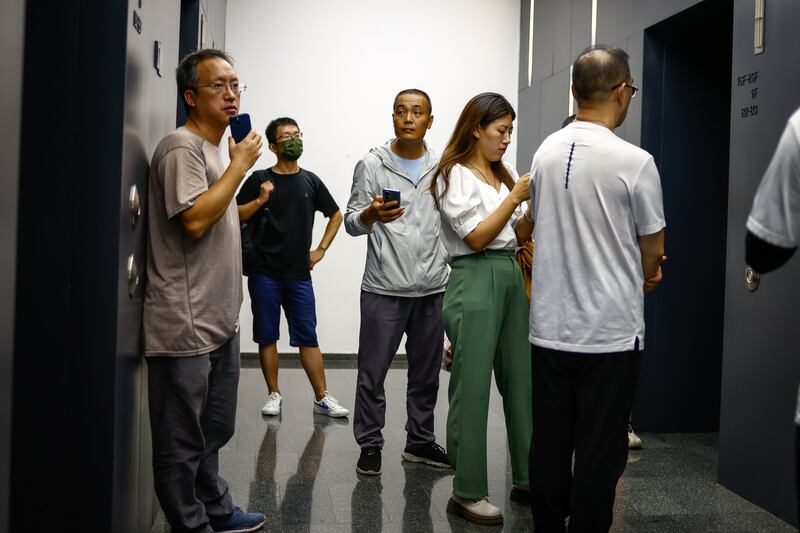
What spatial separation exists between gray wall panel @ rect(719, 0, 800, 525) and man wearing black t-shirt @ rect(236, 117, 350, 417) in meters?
2.23

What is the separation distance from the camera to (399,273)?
3.91 m

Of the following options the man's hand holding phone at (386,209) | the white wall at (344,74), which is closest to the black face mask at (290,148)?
the man's hand holding phone at (386,209)

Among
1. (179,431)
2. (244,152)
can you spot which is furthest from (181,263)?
(179,431)

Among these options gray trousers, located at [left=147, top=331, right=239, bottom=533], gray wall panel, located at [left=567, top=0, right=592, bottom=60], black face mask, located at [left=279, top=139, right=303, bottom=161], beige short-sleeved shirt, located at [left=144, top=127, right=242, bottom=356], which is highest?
gray wall panel, located at [left=567, top=0, right=592, bottom=60]

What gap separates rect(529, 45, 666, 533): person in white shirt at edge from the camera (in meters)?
2.40

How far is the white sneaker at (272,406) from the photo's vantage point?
509cm

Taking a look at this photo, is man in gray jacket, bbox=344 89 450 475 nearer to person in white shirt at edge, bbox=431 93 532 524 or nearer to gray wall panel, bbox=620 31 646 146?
person in white shirt at edge, bbox=431 93 532 524

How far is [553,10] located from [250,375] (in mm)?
3562

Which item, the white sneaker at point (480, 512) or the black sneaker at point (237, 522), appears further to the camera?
the white sneaker at point (480, 512)

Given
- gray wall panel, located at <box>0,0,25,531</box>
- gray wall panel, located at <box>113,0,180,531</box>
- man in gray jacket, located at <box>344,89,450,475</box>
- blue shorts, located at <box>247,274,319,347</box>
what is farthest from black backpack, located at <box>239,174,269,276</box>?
gray wall panel, located at <box>0,0,25,531</box>

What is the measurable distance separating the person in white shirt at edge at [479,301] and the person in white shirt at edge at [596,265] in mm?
602

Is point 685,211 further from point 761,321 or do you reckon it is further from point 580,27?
point 580,27

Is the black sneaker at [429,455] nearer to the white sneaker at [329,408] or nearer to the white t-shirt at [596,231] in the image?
the white sneaker at [329,408]

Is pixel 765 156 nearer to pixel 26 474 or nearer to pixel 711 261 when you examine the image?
pixel 711 261
